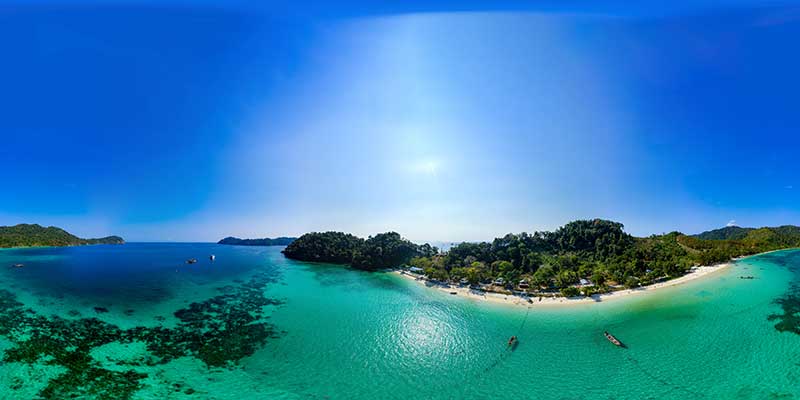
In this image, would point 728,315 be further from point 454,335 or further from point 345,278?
point 345,278

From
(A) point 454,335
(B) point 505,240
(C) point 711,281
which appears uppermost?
(B) point 505,240

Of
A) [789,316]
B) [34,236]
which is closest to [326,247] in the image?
[789,316]

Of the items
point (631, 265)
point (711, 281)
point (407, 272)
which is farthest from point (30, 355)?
point (711, 281)

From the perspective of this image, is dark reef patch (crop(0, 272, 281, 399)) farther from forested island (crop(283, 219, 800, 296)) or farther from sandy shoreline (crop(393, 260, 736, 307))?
forested island (crop(283, 219, 800, 296))

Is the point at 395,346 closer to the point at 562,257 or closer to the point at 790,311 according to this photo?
the point at 790,311

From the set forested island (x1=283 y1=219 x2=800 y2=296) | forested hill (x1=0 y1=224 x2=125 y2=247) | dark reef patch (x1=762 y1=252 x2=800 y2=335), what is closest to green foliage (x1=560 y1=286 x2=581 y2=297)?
forested island (x1=283 y1=219 x2=800 y2=296)

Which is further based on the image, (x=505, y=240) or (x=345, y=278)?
(x=505, y=240)
